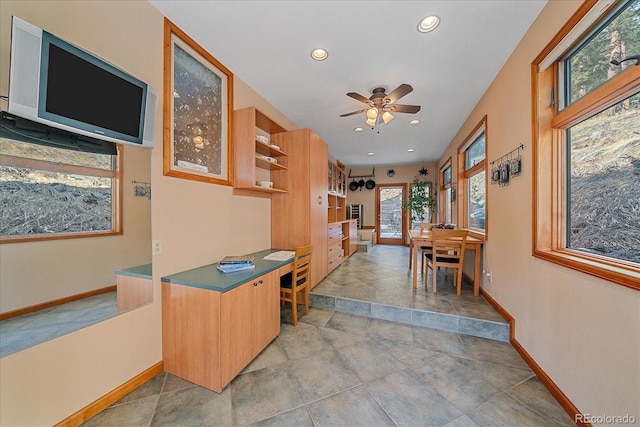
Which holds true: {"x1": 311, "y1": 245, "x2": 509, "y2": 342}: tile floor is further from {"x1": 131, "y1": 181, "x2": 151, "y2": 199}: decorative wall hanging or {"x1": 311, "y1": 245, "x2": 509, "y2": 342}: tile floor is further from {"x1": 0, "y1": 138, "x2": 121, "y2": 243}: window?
{"x1": 0, "y1": 138, "x2": 121, "y2": 243}: window

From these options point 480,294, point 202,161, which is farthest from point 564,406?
point 202,161

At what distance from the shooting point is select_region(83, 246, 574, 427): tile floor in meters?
1.43

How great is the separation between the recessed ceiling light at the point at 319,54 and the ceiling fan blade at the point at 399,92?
0.88 metres

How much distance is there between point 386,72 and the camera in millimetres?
2535

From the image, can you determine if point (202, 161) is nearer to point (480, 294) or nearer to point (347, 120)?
point (347, 120)

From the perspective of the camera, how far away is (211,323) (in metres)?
1.63

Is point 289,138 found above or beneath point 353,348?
above

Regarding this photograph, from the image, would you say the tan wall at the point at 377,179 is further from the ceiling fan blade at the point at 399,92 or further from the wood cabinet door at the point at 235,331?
the wood cabinet door at the point at 235,331

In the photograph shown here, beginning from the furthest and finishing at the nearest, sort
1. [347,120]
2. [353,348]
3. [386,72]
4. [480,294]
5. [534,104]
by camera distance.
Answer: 1. [347,120]
2. [480,294]
3. [386,72]
4. [353,348]
5. [534,104]

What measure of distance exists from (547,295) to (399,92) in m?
2.36

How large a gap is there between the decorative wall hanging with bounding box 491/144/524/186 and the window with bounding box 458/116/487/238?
686 millimetres

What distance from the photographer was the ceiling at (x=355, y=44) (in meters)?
1.75

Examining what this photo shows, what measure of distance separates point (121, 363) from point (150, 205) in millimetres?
1154

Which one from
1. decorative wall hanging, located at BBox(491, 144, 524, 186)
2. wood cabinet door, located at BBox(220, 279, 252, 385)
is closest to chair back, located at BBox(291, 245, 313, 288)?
wood cabinet door, located at BBox(220, 279, 252, 385)
